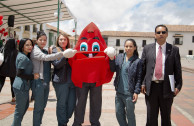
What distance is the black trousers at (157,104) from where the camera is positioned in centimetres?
259

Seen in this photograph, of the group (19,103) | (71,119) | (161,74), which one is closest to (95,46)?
(161,74)

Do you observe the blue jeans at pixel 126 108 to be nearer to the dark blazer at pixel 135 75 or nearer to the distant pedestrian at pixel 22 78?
the dark blazer at pixel 135 75

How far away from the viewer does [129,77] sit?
259 cm

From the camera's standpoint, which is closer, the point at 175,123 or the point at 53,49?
the point at 53,49

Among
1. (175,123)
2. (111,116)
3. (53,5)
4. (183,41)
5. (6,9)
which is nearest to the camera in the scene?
(175,123)

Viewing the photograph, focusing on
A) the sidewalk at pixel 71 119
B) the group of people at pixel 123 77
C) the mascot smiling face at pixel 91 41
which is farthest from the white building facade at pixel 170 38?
the group of people at pixel 123 77

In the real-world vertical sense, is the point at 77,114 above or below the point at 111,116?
above

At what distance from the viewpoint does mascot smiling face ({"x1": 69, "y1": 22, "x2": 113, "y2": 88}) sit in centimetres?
289

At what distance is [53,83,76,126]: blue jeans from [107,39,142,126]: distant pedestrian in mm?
804

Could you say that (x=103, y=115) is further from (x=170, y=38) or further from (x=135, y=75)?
(x=170, y=38)

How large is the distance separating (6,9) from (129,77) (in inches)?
281

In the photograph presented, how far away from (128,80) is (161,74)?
1.56ft

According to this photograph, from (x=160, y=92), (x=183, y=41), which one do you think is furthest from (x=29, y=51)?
(x=183, y=41)

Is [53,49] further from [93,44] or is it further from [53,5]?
[53,5]
